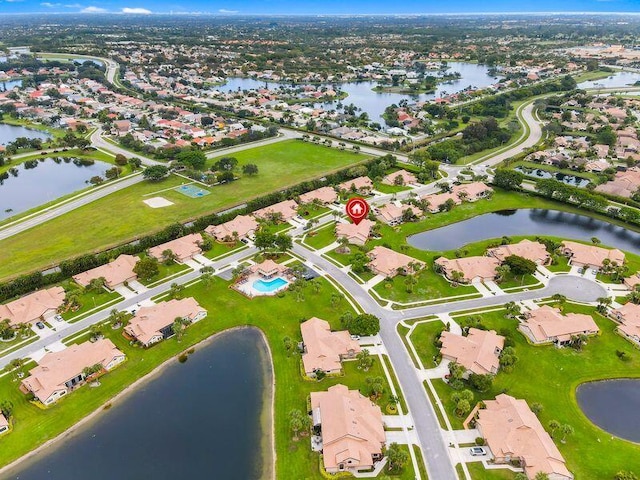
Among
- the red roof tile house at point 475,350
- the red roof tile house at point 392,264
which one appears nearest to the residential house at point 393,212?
the red roof tile house at point 392,264

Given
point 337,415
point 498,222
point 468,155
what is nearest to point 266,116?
point 468,155

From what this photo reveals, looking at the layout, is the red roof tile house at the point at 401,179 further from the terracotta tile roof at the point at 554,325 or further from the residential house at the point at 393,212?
the terracotta tile roof at the point at 554,325

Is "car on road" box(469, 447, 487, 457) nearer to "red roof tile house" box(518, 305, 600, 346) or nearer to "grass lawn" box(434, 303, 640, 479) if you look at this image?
"grass lawn" box(434, 303, 640, 479)

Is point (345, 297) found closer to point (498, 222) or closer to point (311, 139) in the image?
point (498, 222)

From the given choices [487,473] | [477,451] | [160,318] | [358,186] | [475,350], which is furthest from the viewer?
[358,186]

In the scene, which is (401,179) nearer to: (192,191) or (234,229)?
(234,229)

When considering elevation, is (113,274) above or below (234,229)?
above

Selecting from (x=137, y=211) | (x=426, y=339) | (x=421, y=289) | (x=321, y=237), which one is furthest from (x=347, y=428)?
(x=137, y=211)
